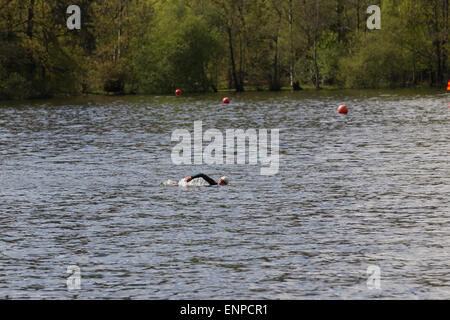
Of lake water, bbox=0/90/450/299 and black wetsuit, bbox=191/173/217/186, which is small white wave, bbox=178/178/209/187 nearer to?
black wetsuit, bbox=191/173/217/186

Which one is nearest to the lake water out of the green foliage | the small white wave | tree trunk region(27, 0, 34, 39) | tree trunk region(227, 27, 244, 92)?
the small white wave

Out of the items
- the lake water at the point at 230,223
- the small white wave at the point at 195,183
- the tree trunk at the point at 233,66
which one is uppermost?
the tree trunk at the point at 233,66

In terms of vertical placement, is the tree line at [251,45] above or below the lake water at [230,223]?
above

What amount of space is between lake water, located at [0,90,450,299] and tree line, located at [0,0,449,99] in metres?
67.8

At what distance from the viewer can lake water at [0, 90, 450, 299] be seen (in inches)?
560

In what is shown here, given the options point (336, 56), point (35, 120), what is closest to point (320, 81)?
point (336, 56)

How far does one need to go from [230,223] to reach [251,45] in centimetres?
10651

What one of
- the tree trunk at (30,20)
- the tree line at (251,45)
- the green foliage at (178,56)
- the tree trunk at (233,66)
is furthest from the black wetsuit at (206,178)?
the tree trunk at (233,66)

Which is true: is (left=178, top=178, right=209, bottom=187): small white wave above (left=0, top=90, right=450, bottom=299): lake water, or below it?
above

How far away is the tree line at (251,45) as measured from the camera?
107250 mm

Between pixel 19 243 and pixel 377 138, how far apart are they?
24910 mm

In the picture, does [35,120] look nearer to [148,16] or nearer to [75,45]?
[75,45]

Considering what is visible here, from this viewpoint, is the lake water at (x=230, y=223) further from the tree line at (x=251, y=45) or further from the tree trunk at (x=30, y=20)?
Answer: the tree line at (x=251, y=45)

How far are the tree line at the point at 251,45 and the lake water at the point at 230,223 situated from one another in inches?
2667
